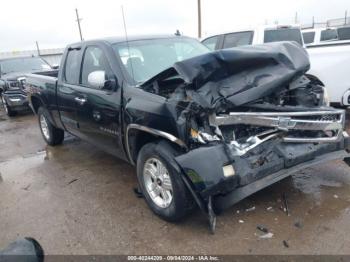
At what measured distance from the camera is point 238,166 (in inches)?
117

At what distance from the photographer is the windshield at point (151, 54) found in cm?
404

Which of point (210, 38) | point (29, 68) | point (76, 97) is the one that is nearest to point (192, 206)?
point (76, 97)

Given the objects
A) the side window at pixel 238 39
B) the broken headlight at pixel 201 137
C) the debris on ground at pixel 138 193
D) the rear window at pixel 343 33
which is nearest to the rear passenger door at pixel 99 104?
the debris on ground at pixel 138 193

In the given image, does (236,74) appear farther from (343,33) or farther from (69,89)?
(343,33)

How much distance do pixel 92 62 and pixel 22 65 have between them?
28.2 ft

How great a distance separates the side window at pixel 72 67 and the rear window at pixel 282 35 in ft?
14.8

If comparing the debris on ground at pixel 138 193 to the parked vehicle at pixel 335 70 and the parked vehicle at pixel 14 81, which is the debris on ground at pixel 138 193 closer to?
the parked vehicle at pixel 335 70

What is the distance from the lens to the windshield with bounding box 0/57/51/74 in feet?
38.6

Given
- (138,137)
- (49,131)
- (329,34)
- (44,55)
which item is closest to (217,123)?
(138,137)

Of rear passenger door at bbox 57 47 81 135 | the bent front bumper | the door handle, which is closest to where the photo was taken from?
the bent front bumper

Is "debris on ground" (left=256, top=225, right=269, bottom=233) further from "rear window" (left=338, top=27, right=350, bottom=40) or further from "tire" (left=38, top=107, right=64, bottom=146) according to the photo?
"rear window" (left=338, top=27, right=350, bottom=40)

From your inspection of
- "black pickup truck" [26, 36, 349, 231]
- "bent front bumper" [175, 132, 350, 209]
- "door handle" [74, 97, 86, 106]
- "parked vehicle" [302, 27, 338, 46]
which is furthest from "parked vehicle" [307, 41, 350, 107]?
"parked vehicle" [302, 27, 338, 46]

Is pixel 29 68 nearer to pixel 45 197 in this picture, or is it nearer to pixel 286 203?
pixel 45 197

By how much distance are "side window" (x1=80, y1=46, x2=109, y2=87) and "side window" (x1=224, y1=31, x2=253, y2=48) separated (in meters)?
4.09
